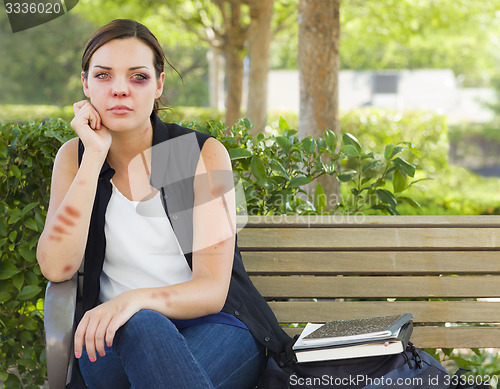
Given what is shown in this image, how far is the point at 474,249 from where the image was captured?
260 centimetres

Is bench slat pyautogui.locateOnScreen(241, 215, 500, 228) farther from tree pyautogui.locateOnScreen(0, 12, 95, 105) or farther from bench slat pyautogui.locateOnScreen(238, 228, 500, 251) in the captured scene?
tree pyautogui.locateOnScreen(0, 12, 95, 105)

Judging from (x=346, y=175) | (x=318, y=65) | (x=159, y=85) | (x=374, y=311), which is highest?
(x=318, y=65)

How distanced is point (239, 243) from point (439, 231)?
0.80 m

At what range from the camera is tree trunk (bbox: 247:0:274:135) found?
8836mm

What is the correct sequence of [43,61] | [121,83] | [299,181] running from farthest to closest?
1. [43,61]
2. [299,181]
3. [121,83]

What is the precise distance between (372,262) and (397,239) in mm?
135

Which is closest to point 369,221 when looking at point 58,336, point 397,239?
point 397,239

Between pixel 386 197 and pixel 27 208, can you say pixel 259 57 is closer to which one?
pixel 386 197

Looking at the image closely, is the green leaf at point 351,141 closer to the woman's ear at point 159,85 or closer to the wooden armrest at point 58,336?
the woman's ear at point 159,85

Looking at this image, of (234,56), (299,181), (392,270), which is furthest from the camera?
(234,56)

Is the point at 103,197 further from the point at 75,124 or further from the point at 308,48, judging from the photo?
the point at 308,48

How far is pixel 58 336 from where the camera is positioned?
192 centimetres

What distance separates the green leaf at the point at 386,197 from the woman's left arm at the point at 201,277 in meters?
0.99

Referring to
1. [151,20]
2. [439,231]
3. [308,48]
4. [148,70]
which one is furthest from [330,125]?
[151,20]
